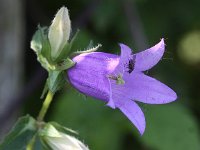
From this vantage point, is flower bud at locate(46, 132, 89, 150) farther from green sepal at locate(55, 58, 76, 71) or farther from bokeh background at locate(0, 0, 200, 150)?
bokeh background at locate(0, 0, 200, 150)

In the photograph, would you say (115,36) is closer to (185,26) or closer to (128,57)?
(185,26)

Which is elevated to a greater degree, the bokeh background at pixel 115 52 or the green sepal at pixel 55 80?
the green sepal at pixel 55 80

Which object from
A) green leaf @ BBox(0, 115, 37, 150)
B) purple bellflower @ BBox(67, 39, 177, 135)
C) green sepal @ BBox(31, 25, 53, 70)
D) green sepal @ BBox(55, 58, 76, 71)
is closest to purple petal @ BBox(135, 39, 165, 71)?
purple bellflower @ BBox(67, 39, 177, 135)

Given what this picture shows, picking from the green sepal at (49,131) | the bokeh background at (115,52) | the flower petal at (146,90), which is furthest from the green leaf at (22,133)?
the bokeh background at (115,52)

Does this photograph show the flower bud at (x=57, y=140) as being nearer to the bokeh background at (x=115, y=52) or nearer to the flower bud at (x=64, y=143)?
the flower bud at (x=64, y=143)

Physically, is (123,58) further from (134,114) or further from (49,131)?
(49,131)

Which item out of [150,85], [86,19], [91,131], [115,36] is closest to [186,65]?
[115,36]
